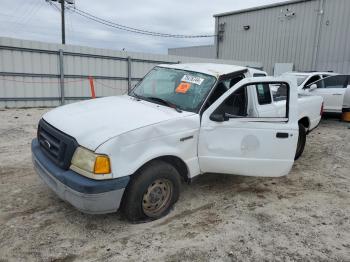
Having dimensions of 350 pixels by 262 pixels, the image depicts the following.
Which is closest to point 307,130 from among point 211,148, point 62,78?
point 211,148

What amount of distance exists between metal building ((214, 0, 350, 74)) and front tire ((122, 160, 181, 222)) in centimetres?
1690

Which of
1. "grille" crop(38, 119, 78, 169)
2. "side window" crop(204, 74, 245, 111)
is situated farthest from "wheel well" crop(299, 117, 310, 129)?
"grille" crop(38, 119, 78, 169)

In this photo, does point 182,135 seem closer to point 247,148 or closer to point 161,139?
point 161,139

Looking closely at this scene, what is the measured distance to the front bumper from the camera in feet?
8.66

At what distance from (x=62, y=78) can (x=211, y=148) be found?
32.3 feet

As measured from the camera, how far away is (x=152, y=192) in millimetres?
3145

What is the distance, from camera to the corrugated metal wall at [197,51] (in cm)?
2932

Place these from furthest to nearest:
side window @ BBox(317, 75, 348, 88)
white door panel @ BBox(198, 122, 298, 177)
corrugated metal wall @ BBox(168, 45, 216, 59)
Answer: corrugated metal wall @ BBox(168, 45, 216, 59) < side window @ BBox(317, 75, 348, 88) < white door panel @ BBox(198, 122, 298, 177)

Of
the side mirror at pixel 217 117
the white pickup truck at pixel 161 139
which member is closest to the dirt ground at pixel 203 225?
the white pickup truck at pixel 161 139

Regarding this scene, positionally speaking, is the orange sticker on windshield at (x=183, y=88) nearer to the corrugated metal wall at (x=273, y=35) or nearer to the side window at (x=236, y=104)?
the side window at (x=236, y=104)

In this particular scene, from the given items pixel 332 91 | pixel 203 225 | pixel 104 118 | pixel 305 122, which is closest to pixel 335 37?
pixel 332 91

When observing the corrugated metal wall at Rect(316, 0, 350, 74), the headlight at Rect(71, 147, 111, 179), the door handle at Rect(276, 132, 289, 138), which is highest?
the corrugated metal wall at Rect(316, 0, 350, 74)

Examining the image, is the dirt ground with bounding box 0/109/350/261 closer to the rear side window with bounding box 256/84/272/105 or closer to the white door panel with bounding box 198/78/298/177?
the white door panel with bounding box 198/78/298/177

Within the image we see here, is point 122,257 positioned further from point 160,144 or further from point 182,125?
point 182,125
